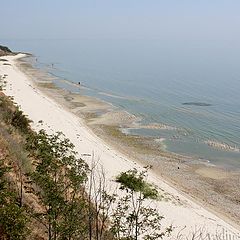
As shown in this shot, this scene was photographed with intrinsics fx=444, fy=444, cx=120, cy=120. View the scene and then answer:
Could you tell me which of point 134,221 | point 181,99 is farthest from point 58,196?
point 181,99

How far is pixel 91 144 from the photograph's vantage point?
39.3m

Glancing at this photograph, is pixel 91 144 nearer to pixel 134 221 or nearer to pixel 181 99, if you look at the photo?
pixel 134 221

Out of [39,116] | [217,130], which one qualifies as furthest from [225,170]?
[39,116]

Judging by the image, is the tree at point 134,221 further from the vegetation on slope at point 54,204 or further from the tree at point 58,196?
the tree at point 58,196

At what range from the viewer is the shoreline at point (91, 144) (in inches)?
993

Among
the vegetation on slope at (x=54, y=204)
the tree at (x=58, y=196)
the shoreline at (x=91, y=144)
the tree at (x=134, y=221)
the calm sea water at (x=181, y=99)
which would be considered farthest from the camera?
the calm sea water at (x=181, y=99)

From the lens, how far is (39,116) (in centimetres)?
4734

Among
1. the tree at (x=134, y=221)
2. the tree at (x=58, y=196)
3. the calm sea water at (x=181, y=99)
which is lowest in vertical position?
the calm sea water at (x=181, y=99)

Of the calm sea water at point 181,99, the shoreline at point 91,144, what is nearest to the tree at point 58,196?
the shoreline at point 91,144

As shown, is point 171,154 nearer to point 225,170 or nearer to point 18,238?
point 225,170

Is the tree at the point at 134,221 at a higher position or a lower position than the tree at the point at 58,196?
lower

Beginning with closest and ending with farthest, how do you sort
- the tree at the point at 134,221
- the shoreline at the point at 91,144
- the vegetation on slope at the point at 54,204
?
the vegetation on slope at the point at 54,204
the tree at the point at 134,221
the shoreline at the point at 91,144

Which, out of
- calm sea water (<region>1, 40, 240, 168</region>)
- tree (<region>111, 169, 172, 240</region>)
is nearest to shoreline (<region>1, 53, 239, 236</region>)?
tree (<region>111, 169, 172, 240</region>)

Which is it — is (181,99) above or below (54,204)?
below
